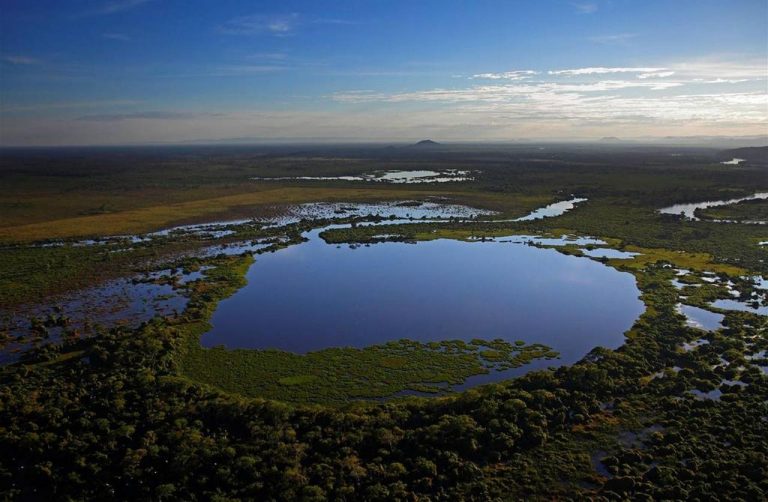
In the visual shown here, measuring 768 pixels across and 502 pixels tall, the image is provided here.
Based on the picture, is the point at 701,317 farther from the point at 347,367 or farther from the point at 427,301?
the point at 347,367

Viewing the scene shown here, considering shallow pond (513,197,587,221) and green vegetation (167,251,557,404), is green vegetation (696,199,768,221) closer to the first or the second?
shallow pond (513,197,587,221)

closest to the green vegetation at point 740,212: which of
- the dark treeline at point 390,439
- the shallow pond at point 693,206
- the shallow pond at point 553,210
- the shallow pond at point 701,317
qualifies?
the shallow pond at point 693,206

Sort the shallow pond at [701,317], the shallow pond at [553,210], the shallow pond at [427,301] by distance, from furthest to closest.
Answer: the shallow pond at [553,210] → the shallow pond at [701,317] → the shallow pond at [427,301]

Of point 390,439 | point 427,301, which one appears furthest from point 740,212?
point 390,439

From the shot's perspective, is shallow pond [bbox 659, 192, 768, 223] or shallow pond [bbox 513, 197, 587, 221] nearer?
shallow pond [bbox 513, 197, 587, 221]

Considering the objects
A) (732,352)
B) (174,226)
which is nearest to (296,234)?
(174,226)

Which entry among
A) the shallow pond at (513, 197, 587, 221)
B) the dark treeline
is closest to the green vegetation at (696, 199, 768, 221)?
the shallow pond at (513, 197, 587, 221)

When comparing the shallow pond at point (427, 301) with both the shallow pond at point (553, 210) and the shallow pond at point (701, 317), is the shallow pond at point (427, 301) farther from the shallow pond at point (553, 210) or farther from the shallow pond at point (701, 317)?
the shallow pond at point (553, 210)

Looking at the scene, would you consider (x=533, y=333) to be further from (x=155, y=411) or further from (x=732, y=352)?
(x=155, y=411)
